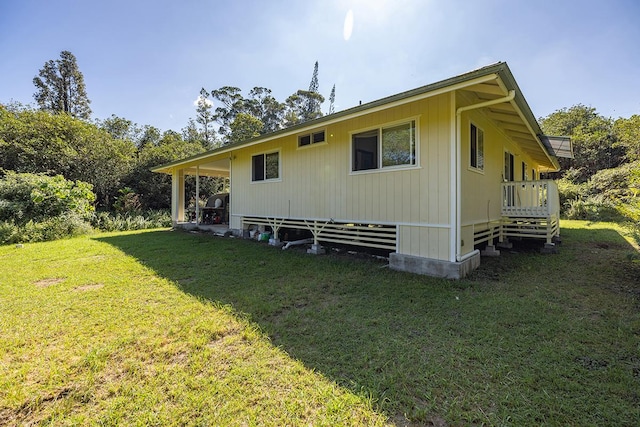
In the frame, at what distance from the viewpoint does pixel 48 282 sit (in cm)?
427

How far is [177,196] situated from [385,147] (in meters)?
9.85

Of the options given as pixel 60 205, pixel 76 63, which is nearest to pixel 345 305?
pixel 60 205

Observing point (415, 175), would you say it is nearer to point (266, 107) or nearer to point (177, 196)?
point (177, 196)

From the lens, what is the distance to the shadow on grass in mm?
1833

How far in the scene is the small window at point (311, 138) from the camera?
21.0 feet

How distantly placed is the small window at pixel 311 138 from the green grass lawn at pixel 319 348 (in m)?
3.16

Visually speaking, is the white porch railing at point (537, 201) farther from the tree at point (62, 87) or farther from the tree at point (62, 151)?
the tree at point (62, 87)

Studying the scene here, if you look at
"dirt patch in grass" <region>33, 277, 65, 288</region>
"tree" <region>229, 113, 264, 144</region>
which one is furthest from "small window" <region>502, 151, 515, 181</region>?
"tree" <region>229, 113, 264, 144</region>

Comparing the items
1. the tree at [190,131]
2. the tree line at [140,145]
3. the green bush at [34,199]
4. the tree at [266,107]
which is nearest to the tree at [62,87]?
the tree line at [140,145]

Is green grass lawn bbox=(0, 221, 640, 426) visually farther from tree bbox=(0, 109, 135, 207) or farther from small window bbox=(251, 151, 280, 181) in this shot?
tree bbox=(0, 109, 135, 207)

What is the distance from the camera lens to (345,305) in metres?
Result: 3.43

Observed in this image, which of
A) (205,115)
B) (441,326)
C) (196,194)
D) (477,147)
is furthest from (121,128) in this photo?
(441,326)

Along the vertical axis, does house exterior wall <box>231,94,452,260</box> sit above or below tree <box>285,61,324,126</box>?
below

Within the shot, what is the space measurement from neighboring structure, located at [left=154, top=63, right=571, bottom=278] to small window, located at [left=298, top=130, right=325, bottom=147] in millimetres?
23
